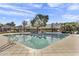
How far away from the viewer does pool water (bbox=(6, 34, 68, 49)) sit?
2666mm

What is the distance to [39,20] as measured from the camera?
268cm

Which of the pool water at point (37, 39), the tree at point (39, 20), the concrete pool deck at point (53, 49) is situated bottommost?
the concrete pool deck at point (53, 49)

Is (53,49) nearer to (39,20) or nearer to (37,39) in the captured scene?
(37,39)

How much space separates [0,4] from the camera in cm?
260

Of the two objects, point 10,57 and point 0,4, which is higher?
point 0,4

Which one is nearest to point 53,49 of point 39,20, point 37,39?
point 37,39

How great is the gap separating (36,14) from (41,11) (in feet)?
0.26

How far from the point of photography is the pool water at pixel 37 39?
267 centimetres

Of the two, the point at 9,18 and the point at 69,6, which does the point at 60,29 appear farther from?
the point at 9,18

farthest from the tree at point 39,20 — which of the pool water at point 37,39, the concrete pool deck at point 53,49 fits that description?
the concrete pool deck at point 53,49

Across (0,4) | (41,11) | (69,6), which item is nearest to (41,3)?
(41,11)

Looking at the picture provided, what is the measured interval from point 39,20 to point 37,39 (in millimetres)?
269

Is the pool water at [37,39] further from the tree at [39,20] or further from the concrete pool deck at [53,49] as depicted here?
the tree at [39,20]

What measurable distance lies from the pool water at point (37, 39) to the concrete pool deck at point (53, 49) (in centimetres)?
5
